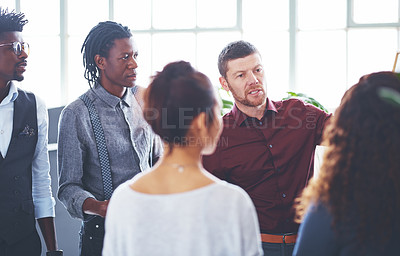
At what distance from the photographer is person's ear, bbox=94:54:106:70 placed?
188 cm

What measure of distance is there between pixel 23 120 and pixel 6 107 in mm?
80

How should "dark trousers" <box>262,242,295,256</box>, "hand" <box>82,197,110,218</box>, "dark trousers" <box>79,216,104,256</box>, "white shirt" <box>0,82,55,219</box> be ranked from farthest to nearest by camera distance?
"dark trousers" <box>262,242,295,256</box> → "white shirt" <box>0,82,55,219</box> → "dark trousers" <box>79,216,104,256</box> → "hand" <box>82,197,110,218</box>

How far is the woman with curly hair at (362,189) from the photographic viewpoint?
3.14ft

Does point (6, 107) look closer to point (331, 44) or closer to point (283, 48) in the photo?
point (283, 48)

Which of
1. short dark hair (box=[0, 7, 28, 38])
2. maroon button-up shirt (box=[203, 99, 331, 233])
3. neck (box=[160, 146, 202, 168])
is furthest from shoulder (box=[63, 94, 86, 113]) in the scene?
neck (box=[160, 146, 202, 168])

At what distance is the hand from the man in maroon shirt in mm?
608

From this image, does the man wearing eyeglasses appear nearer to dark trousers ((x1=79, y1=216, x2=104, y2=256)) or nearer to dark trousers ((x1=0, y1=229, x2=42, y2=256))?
dark trousers ((x1=0, y1=229, x2=42, y2=256))

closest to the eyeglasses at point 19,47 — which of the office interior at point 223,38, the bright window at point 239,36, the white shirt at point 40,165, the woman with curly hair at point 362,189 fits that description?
the white shirt at point 40,165

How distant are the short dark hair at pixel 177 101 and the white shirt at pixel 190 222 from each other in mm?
144

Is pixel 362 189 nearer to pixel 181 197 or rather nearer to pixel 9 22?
pixel 181 197

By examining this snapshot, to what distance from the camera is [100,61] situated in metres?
1.89

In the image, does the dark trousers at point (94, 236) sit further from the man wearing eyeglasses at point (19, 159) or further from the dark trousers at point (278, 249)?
the dark trousers at point (278, 249)

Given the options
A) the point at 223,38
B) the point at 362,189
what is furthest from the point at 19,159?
the point at 223,38

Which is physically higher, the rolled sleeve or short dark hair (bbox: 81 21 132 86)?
short dark hair (bbox: 81 21 132 86)
